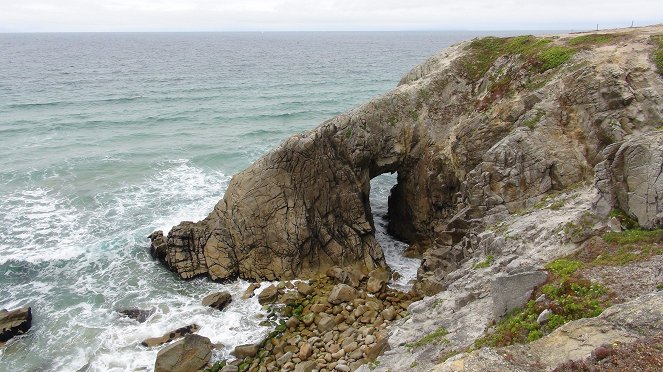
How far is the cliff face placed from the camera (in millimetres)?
25156

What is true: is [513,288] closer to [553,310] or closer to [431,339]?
[553,310]

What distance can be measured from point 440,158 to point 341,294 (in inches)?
459

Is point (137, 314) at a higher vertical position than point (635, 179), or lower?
lower

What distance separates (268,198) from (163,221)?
11561mm

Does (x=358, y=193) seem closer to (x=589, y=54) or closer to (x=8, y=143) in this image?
(x=589, y=54)

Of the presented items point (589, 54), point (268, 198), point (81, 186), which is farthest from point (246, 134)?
point (589, 54)

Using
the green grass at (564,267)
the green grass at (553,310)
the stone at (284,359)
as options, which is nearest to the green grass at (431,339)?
the green grass at (553,310)

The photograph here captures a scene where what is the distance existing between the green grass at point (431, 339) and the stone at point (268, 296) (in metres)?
13.3

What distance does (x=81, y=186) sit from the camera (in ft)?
147

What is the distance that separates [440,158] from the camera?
106 feet

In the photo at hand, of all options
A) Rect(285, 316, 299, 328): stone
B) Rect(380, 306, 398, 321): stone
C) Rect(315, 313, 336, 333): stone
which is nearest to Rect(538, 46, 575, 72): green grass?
Rect(380, 306, 398, 321): stone

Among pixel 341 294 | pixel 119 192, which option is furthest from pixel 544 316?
pixel 119 192

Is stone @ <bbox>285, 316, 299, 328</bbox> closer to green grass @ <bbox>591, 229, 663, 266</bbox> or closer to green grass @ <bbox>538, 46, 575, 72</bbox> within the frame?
green grass @ <bbox>591, 229, 663, 266</bbox>

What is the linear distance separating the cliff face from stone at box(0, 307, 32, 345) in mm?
8748
